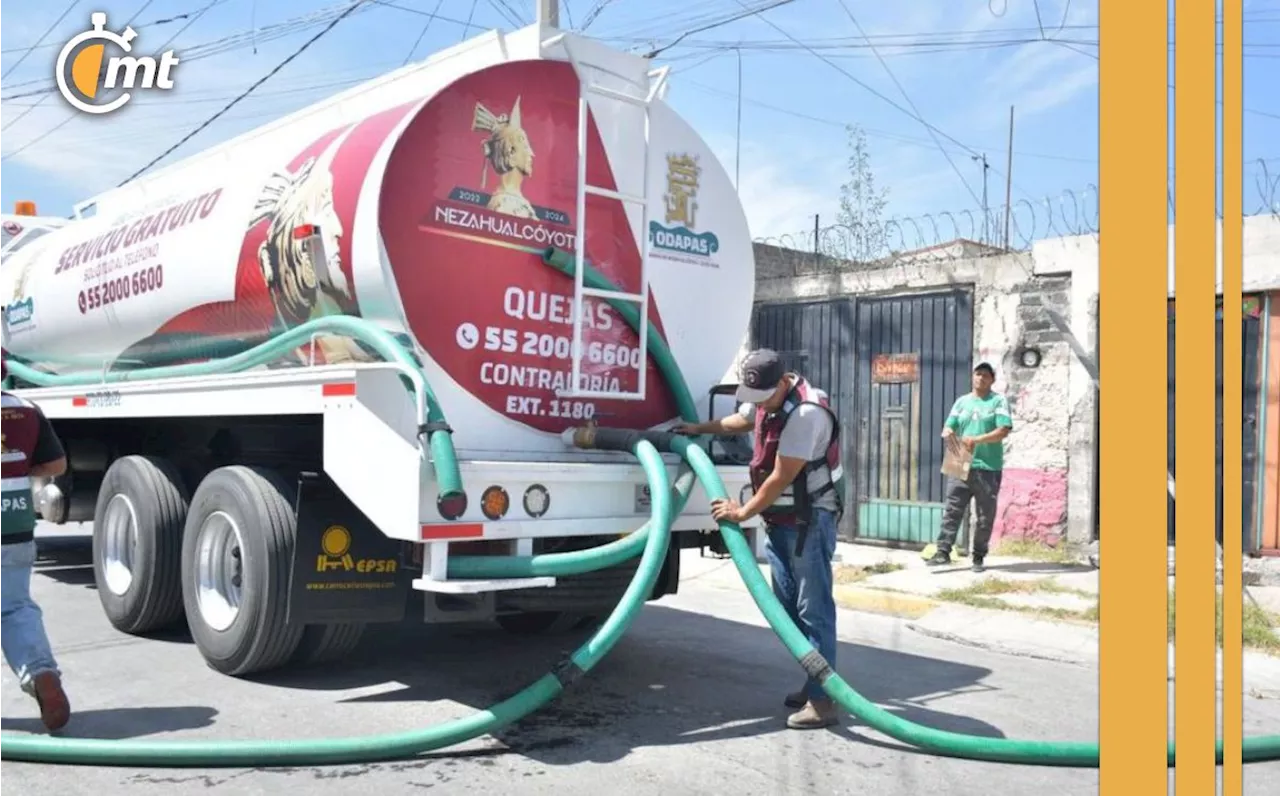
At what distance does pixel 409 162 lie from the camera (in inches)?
198

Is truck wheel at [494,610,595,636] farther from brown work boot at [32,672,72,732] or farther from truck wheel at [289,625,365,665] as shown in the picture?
brown work boot at [32,672,72,732]

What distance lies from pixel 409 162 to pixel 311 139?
4.11ft

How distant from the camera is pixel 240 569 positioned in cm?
568

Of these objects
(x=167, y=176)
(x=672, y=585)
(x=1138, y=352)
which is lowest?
(x=672, y=585)

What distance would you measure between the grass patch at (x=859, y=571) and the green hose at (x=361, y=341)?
531cm

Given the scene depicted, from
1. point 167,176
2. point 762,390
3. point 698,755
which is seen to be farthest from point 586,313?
point 167,176

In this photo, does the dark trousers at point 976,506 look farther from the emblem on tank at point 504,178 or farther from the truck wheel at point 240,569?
the truck wheel at point 240,569

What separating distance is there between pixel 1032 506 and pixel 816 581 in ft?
17.9

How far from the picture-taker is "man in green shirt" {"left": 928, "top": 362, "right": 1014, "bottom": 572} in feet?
30.5

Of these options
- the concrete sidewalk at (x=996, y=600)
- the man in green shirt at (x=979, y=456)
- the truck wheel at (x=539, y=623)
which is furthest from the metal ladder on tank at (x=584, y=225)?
the man in green shirt at (x=979, y=456)

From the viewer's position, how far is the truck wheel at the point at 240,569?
17.3 feet

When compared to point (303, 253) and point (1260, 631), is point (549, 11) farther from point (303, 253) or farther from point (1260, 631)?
point (1260, 631)

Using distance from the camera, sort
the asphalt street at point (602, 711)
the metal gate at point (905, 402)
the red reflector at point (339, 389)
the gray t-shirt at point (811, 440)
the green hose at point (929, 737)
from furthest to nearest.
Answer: the metal gate at point (905, 402) → the gray t-shirt at point (811, 440) → the red reflector at point (339, 389) → the green hose at point (929, 737) → the asphalt street at point (602, 711)

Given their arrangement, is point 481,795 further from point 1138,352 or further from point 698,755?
point 1138,352
